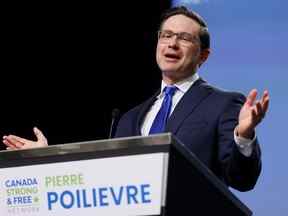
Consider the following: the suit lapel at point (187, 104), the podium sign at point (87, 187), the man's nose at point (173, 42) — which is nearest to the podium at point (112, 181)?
the podium sign at point (87, 187)

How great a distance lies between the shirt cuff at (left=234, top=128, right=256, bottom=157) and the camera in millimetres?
1730

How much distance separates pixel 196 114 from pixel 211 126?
6cm

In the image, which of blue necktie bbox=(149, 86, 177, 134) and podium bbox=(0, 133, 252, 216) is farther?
blue necktie bbox=(149, 86, 177, 134)

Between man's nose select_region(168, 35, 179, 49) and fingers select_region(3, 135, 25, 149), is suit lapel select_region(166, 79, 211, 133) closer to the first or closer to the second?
man's nose select_region(168, 35, 179, 49)

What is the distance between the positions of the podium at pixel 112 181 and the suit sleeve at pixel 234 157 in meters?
0.27

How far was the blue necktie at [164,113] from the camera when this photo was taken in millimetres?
2088

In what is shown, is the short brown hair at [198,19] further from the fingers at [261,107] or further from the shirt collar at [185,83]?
the fingers at [261,107]

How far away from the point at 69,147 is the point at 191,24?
0.99 m

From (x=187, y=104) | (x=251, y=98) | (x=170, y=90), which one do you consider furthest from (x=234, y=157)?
(x=170, y=90)

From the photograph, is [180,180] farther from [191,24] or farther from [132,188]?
[191,24]

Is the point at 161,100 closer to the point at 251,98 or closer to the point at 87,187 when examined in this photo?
the point at 251,98

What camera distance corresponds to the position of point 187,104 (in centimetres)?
207

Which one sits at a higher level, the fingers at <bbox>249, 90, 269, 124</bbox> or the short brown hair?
the short brown hair

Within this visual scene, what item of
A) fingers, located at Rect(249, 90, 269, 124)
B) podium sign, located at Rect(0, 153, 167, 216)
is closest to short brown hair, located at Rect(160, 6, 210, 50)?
fingers, located at Rect(249, 90, 269, 124)
